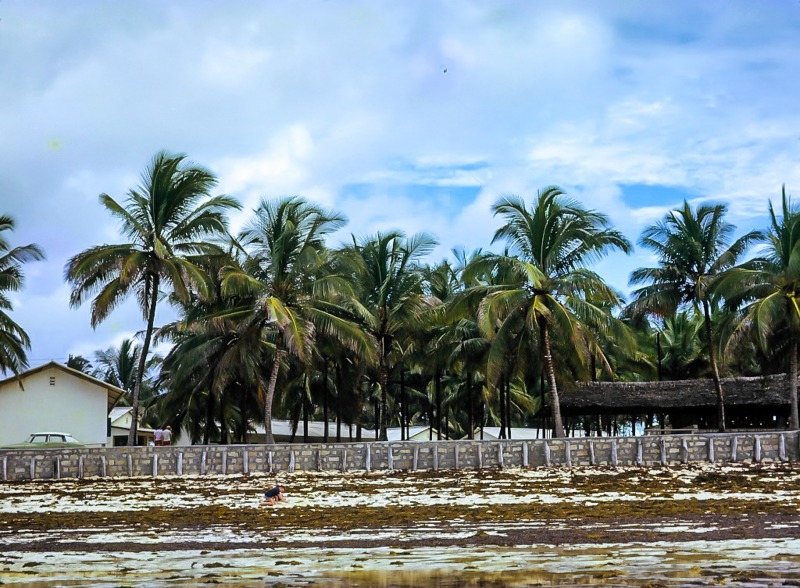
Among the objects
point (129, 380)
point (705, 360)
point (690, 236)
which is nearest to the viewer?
point (690, 236)

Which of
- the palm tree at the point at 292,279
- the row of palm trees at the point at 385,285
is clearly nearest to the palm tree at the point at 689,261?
the row of palm trees at the point at 385,285

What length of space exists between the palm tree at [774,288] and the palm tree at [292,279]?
12.7m

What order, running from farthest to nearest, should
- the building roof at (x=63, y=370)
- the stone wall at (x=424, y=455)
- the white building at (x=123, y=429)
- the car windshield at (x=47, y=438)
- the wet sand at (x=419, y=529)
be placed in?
the white building at (x=123, y=429), the building roof at (x=63, y=370), the car windshield at (x=47, y=438), the stone wall at (x=424, y=455), the wet sand at (x=419, y=529)

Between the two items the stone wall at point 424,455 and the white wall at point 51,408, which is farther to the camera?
the white wall at point 51,408

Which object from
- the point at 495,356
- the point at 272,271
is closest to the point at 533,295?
the point at 495,356

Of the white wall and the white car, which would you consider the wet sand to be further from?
the white wall

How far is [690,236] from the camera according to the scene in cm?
3703

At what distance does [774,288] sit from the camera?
111ft

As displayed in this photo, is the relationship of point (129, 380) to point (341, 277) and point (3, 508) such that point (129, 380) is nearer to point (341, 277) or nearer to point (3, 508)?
point (341, 277)

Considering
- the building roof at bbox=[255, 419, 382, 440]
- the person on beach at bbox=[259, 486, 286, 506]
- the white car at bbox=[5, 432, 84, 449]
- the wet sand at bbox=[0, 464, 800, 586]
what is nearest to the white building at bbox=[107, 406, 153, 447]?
the building roof at bbox=[255, 419, 382, 440]

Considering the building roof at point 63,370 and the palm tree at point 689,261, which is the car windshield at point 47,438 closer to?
the building roof at point 63,370

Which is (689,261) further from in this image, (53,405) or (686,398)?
(53,405)

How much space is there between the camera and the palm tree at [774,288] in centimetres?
3222

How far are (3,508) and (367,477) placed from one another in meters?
10.4
